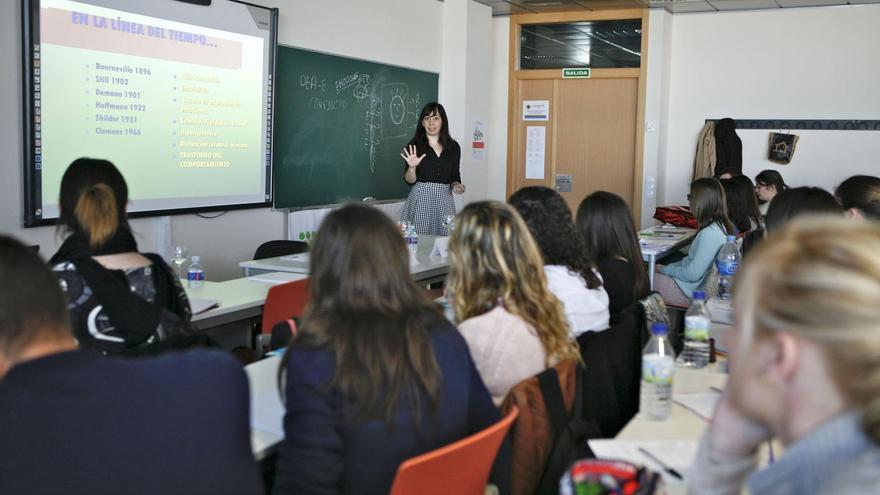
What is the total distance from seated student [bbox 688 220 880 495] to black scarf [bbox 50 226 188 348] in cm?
208

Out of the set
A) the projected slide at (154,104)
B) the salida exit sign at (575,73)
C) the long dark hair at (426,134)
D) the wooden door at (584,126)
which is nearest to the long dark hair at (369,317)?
the projected slide at (154,104)

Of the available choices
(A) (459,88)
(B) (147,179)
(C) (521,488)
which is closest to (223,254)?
(B) (147,179)

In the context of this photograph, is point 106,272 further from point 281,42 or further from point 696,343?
point 281,42

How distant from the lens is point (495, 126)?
911 cm

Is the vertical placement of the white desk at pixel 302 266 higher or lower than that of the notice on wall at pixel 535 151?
lower

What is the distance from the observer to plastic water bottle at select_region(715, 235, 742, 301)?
180 inches

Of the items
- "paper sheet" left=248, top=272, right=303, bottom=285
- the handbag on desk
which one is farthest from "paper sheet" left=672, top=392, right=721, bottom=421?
the handbag on desk

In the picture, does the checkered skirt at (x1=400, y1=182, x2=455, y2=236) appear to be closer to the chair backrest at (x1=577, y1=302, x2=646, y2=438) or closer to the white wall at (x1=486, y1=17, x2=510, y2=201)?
the white wall at (x1=486, y1=17, x2=510, y2=201)

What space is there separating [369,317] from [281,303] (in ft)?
6.34

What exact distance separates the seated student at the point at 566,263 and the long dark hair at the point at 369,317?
1.09 metres

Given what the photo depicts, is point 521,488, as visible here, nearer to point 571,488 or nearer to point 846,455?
point 571,488

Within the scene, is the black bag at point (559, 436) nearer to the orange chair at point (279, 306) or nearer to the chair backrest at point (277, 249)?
the orange chair at point (279, 306)

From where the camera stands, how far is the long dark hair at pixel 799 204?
3.21 metres

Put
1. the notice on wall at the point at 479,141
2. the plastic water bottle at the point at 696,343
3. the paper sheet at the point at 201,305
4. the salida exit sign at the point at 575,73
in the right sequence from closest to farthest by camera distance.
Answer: the plastic water bottle at the point at 696,343
the paper sheet at the point at 201,305
the notice on wall at the point at 479,141
the salida exit sign at the point at 575,73
